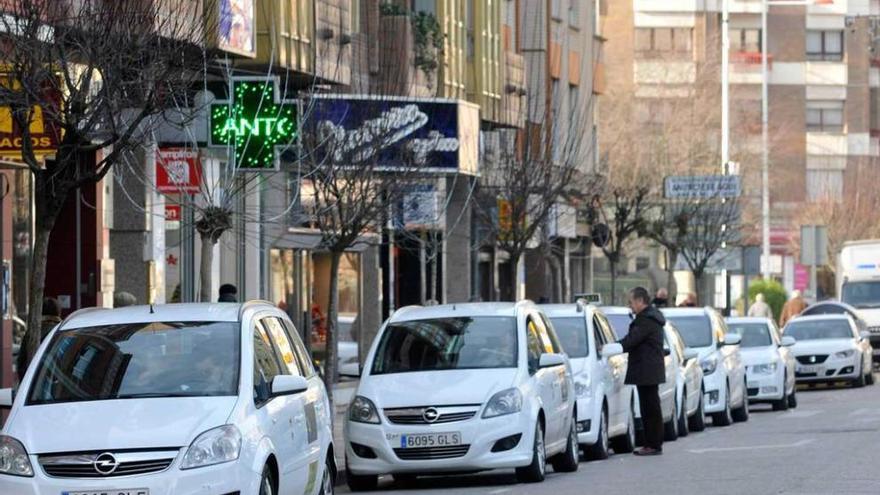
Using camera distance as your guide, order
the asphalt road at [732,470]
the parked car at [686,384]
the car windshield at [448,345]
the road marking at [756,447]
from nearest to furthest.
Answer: the asphalt road at [732,470]
the car windshield at [448,345]
the road marking at [756,447]
the parked car at [686,384]

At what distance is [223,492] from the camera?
12461 mm

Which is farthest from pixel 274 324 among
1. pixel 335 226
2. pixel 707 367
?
pixel 707 367

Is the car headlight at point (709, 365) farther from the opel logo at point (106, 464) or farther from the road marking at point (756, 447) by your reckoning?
the opel logo at point (106, 464)

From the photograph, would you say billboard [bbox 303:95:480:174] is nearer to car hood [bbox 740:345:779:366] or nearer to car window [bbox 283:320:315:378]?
car hood [bbox 740:345:779:366]

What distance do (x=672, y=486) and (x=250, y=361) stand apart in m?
5.71

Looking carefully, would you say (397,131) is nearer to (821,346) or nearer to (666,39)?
(821,346)

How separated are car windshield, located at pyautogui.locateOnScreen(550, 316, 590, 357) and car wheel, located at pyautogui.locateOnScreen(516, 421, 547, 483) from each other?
3.70 m

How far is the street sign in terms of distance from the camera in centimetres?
5328

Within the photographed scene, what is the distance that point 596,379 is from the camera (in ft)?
73.8

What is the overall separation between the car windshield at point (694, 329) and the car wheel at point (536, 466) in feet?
38.8

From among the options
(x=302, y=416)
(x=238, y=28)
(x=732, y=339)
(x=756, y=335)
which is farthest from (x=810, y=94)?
(x=302, y=416)

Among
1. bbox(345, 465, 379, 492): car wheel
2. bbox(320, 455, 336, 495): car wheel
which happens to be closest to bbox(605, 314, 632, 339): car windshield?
bbox(345, 465, 379, 492): car wheel

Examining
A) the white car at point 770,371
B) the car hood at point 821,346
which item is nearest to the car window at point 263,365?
the white car at point 770,371

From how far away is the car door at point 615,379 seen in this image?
2312cm
